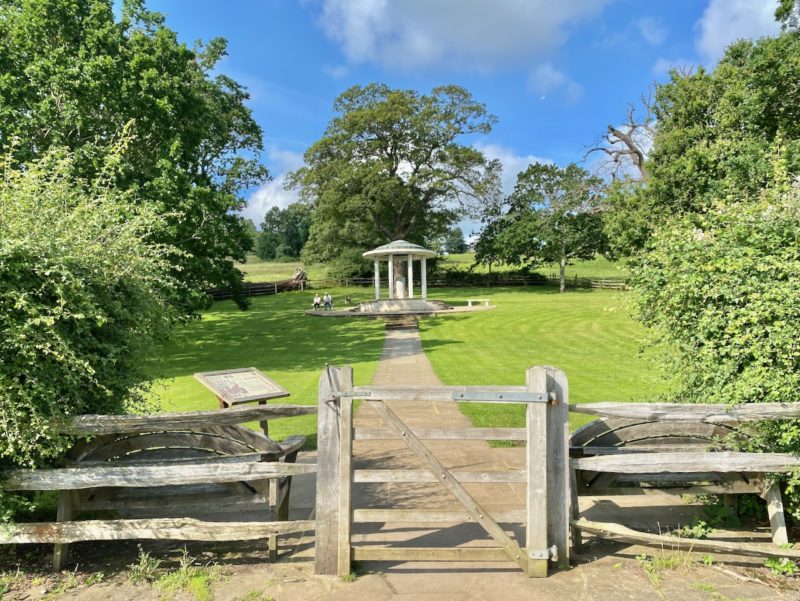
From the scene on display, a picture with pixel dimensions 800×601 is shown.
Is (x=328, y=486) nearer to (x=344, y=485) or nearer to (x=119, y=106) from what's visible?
(x=344, y=485)

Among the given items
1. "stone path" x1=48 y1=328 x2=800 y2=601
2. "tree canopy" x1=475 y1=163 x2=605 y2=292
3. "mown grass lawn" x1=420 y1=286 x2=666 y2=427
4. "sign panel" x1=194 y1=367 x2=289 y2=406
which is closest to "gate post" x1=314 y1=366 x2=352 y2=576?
"stone path" x1=48 y1=328 x2=800 y2=601

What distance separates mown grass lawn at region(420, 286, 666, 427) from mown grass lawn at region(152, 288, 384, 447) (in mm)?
2560

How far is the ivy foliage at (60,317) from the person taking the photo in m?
3.37

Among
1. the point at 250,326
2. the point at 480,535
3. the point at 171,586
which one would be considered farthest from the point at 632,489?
the point at 250,326

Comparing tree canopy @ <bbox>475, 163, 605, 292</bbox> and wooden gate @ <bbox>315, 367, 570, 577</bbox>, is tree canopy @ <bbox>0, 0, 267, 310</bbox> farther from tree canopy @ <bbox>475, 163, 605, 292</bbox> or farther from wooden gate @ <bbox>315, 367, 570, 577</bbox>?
tree canopy @ <bbox>475, 163, 605, 292</bbox>

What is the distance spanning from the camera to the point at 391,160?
43.8 meters

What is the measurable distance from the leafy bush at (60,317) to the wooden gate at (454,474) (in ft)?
6.22

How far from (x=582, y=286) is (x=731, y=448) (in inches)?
1948

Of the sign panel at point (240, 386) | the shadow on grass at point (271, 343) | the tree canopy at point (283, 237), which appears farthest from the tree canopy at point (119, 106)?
the tree canopy at point (283, 237)

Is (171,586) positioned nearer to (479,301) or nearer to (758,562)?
(758,562)

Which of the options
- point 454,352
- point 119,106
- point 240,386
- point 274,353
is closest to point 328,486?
point 240,386

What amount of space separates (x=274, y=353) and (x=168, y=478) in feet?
44.3

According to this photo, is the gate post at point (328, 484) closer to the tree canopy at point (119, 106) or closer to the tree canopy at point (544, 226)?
the tree canopy at point (119, 106)

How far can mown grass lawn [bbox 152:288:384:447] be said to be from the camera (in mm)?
9824
